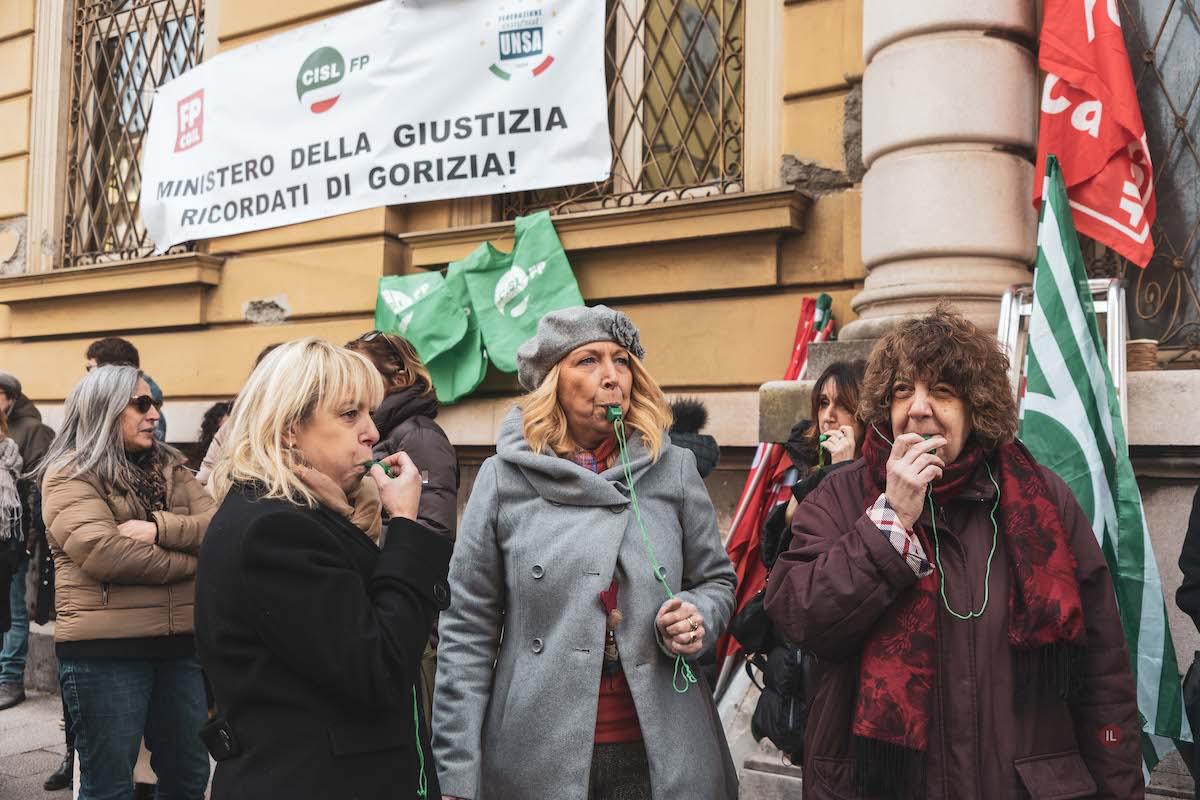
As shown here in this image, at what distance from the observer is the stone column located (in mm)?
4539

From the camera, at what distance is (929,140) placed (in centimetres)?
460

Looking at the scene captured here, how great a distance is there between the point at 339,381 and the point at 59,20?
26.8ft

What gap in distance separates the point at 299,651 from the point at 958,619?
4.31 feet

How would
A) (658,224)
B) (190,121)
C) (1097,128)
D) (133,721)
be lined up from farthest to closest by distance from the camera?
(190,121)
(658,224)
(1097,128)
(133,721)

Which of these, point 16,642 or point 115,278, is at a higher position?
point 115,278

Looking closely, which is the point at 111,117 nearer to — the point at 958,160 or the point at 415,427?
the point at 415,427

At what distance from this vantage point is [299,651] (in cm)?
198

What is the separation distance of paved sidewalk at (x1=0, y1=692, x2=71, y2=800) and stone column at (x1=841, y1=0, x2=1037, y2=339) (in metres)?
4.41

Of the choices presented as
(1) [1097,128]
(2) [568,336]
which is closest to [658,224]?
(1) [1097,128]

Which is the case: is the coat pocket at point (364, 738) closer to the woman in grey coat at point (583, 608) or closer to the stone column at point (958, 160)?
the woman in grey coat at point (583, 608)

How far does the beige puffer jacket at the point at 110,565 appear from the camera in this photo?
11.8 feet

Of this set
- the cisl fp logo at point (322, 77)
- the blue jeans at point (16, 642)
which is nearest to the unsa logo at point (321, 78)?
the cisl fp logo at point (322, 77)

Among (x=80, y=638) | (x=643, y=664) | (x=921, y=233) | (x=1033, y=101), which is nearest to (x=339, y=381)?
(x=643, y=664)

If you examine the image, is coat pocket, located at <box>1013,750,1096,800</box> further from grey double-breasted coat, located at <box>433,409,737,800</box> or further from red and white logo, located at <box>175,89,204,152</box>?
red and white logo, located at <box>175,89,204,152</box>
